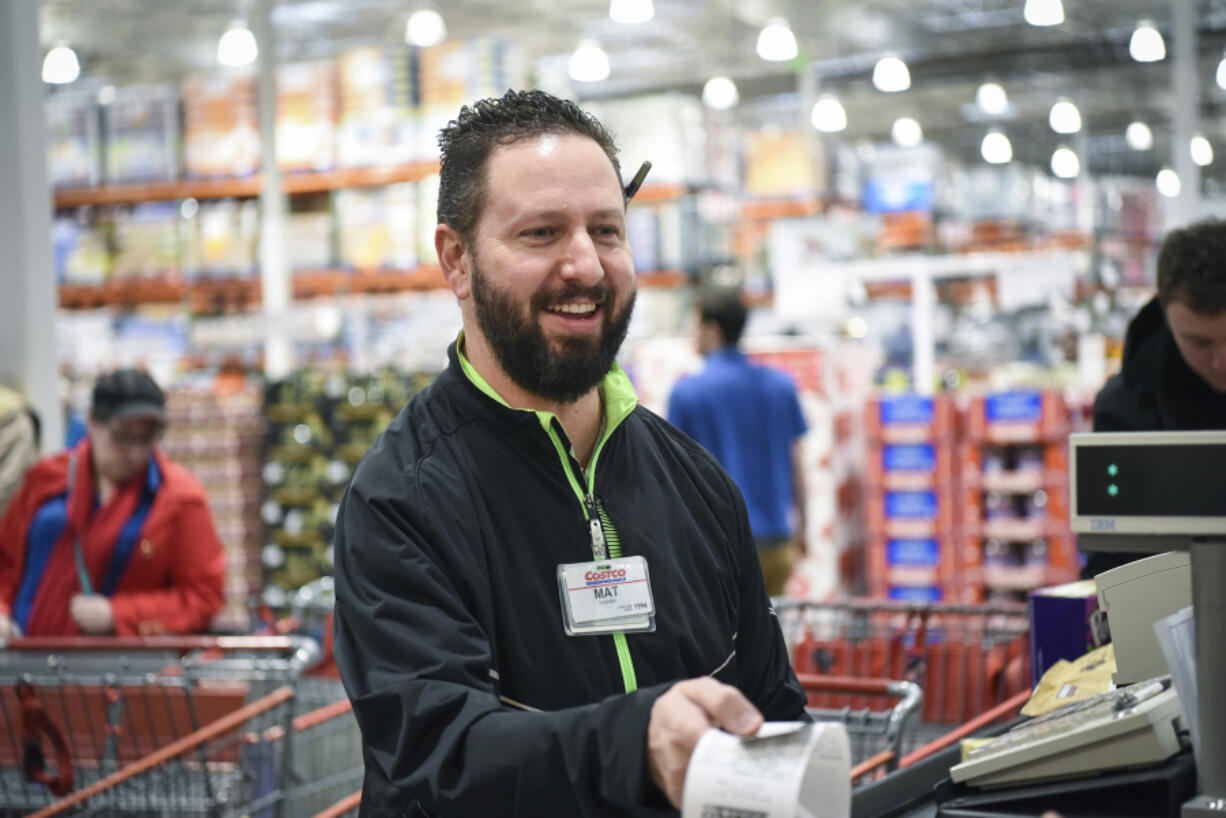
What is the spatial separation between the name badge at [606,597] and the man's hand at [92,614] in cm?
291

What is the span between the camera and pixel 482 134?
1744mm

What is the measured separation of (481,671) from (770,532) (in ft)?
14.8

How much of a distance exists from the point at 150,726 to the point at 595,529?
2292 millimetres

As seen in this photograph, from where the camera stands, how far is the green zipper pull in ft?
5.68

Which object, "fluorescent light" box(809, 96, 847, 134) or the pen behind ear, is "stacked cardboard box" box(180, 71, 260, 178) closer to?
"fluorescent light" box(809, 96, 847, 134)

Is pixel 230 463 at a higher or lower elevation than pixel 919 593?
higher

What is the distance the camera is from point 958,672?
12.6 ft

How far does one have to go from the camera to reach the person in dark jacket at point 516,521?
1.53 metres

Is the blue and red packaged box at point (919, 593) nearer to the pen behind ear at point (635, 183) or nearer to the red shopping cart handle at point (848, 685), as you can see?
the red shopping cart handle at point (848, 685)

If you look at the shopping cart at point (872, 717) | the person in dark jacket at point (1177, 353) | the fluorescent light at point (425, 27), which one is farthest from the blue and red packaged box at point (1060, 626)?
the fluorescent light at point (425, 27)

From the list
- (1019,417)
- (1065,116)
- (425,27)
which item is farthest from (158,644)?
(1065,116)

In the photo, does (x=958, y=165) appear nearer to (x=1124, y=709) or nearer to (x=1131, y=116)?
(x=1131, y=116)

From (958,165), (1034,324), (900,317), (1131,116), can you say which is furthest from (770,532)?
(958,165)

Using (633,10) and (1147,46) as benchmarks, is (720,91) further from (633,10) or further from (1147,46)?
(1147,46)
